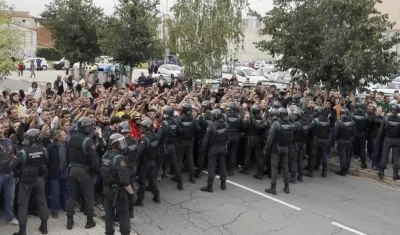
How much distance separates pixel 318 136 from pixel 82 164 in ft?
20.1

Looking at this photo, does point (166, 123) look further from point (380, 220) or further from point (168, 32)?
point (168, 32)

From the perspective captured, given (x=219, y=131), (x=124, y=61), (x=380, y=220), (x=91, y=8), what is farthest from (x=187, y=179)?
(x=91, y=8)

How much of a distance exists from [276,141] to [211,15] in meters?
8.72

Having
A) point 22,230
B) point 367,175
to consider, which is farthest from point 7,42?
point 367,175

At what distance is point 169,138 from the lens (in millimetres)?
→ 9758

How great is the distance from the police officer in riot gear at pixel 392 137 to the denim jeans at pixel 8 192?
27.2 feet

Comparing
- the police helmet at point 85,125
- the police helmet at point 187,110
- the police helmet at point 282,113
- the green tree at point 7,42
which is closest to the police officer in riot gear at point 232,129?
the police helmet at point 187,110

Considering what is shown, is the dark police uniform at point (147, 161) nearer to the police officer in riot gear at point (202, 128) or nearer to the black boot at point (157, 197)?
the black boot at point (157, 197)

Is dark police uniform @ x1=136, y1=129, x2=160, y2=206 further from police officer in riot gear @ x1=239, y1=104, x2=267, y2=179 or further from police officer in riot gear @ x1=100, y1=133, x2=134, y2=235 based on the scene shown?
police officer in riot gear @ x1=239, y1=104, x2=267, y2=179

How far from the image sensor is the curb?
1130 cm

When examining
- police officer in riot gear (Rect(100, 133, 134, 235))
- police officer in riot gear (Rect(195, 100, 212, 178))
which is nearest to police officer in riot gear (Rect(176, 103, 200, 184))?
police officer in riot gear (Rect(195, 100, 212, 178))

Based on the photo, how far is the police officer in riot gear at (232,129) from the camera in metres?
11.0

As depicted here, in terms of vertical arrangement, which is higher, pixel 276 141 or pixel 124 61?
pixel 124 61

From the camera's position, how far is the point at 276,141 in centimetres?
1019
